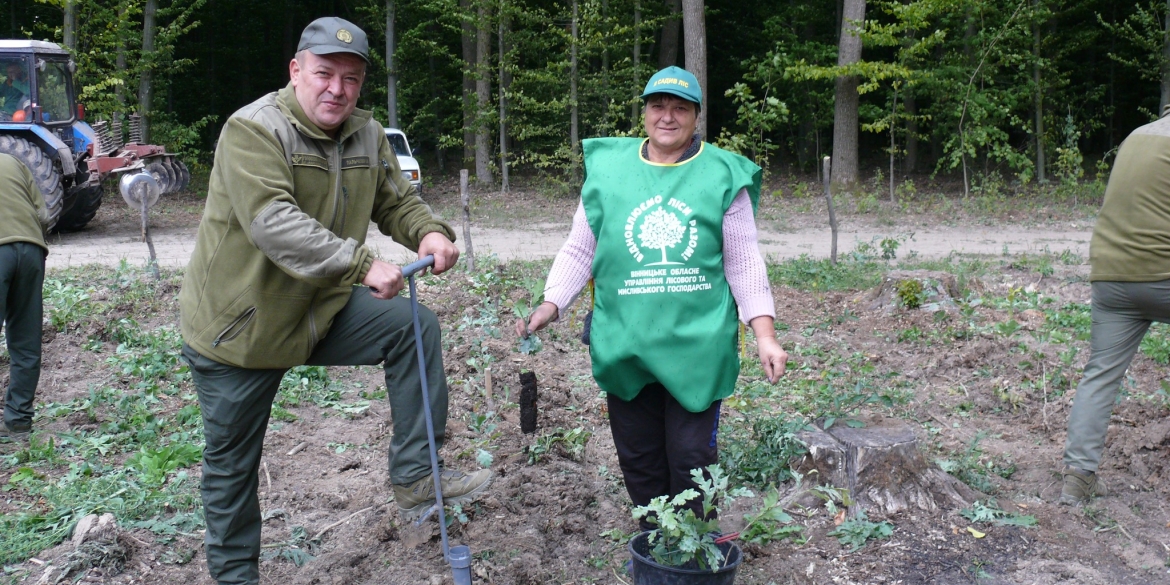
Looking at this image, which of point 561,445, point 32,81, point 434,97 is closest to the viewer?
point 561,445

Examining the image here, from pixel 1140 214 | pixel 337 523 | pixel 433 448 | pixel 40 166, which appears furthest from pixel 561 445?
pixel 40 166

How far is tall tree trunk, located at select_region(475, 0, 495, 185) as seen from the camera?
19297 mm

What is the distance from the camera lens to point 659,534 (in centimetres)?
341

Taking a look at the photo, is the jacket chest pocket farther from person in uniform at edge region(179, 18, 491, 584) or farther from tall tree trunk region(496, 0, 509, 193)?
tall tree trunk region(496, 0, 509, 193)

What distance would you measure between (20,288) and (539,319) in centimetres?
379

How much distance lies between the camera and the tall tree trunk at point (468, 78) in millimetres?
19812

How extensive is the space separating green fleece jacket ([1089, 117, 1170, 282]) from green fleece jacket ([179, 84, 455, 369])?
311cm

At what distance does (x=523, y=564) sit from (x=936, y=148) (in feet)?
72.2

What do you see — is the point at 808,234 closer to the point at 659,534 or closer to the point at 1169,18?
the point at 1169,18

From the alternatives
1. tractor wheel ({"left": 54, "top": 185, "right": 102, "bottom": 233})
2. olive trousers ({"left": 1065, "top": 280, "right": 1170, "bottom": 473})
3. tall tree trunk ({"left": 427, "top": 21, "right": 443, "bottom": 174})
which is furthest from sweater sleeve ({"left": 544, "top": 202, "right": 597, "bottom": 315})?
tall tree trunk ({"left": 427, "top": 21, "right": 443, "bottom": 174})

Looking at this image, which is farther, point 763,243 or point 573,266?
point 763,243

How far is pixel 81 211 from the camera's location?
1445 centimetres

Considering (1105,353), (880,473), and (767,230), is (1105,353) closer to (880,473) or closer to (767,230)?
(880,473)

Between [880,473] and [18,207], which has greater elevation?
[18,207]
